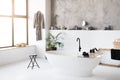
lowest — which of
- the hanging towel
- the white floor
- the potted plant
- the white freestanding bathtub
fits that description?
the white floor

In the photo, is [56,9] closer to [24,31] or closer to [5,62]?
[24,31]

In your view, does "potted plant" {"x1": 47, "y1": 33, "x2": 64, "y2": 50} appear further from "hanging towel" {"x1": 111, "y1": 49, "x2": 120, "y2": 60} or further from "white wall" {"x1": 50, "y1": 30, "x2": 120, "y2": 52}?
"hanging towel" {"x1": 111, "y1": 49, "x2": 120, "y2": 60}

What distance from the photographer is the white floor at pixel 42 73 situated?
17.2 ft

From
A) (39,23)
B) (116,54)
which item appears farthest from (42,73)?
(39,23)

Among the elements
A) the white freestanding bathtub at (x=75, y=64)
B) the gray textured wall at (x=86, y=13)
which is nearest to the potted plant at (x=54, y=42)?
the gray textured wall at (x=86, y=13)

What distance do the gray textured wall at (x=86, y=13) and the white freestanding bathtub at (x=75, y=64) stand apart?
2.16 m

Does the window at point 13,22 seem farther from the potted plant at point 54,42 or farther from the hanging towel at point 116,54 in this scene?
the hanging towel at point 116,54

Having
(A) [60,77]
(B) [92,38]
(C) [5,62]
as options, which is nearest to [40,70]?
(A) [60,77]

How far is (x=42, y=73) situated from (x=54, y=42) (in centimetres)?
237

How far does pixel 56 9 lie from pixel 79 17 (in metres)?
1.15

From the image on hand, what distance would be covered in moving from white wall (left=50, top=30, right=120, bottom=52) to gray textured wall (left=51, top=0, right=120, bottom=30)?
1.23 feet

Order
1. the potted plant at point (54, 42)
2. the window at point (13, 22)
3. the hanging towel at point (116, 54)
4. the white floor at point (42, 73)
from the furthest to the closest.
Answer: the potted plant at point (54, 42) → the window at point (13, 22) → the hanging towel at point (116, 54) → the white floor at point (42, 73)

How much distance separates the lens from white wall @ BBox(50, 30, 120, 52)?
677 centimetres

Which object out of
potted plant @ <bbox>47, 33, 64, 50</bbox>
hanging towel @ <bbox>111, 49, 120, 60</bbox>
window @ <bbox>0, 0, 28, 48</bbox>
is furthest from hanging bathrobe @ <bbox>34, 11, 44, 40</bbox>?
hanging towel @ <bbox>111, 49, 120, 60</bbox>
